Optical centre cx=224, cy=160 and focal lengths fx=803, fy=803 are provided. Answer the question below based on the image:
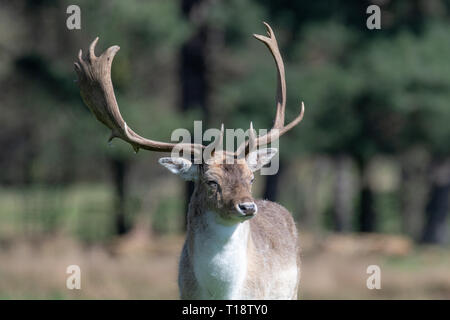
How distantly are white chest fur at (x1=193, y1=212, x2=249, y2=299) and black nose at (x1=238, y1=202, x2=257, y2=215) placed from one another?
30cm

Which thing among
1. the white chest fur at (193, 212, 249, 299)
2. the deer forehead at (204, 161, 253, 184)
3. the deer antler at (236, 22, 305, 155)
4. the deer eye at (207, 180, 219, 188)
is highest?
the deer antler at (236, 22, 305, 155)

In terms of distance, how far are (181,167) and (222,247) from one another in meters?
0.78

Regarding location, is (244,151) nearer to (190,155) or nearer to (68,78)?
(190,155)

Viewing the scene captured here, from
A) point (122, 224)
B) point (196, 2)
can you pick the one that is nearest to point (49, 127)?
point (122, 224)

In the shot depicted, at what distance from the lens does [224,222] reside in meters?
5.88

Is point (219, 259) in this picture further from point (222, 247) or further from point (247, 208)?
point (247, 208)

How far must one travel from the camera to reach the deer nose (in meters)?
5.62

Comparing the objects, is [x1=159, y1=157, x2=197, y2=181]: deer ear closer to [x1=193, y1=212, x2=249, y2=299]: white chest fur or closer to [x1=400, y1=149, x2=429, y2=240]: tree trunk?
[x1=193, y1=212, x2=249, y2=299]: white chest fur

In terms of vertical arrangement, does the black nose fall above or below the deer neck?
above

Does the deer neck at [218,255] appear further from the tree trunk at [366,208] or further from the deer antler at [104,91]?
the tree trunk at [366,208]

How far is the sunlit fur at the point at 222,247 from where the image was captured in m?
5.90

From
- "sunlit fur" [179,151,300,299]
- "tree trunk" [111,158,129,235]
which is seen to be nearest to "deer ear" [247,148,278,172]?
"sunlit fur" [179,151,300,299]

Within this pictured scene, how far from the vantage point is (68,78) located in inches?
666
